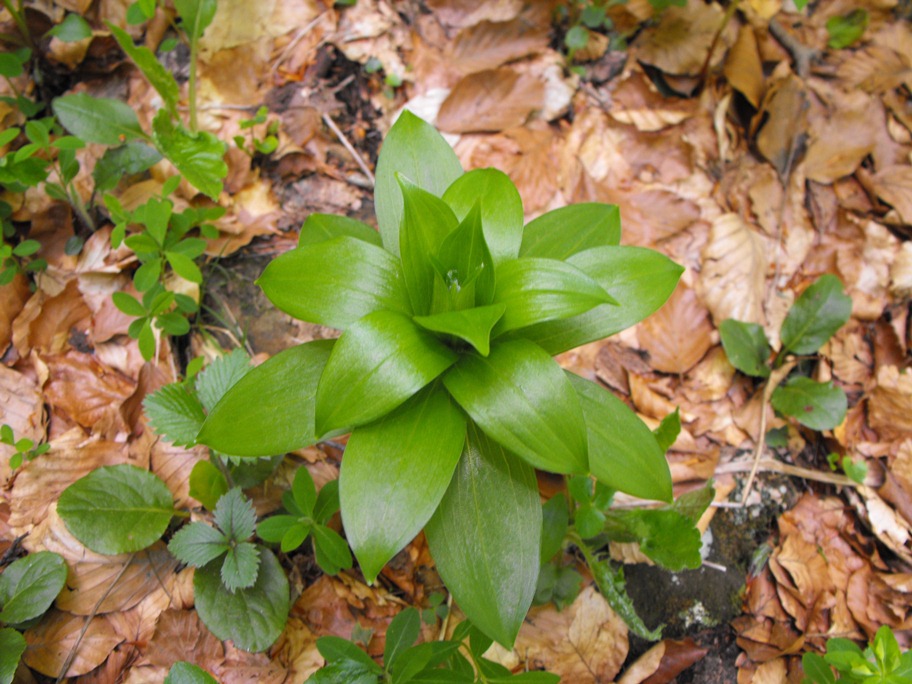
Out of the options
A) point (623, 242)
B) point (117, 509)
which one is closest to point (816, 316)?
point (623, 242)

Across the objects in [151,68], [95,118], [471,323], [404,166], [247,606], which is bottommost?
[247,606]

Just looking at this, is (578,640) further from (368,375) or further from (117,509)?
(117,509)

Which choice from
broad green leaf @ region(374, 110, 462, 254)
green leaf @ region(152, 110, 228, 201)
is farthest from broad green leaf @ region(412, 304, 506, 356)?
green leaf @ region(152, 110, 228, 201)

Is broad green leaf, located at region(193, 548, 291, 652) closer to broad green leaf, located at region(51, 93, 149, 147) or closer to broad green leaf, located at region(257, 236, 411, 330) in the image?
broad green leaf, located at region(257, 236, 411, 330)

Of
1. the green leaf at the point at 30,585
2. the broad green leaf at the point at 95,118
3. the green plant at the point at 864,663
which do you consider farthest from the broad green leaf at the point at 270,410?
the green plant at the point at 864,663

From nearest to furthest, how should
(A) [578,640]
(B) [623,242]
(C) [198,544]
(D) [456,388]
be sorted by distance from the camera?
1. (D) [456,388]
2. (C) [198,544]
3. (A) [578,640]
4. (B) [623,242]

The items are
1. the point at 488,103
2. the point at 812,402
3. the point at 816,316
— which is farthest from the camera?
the point at 488,103
